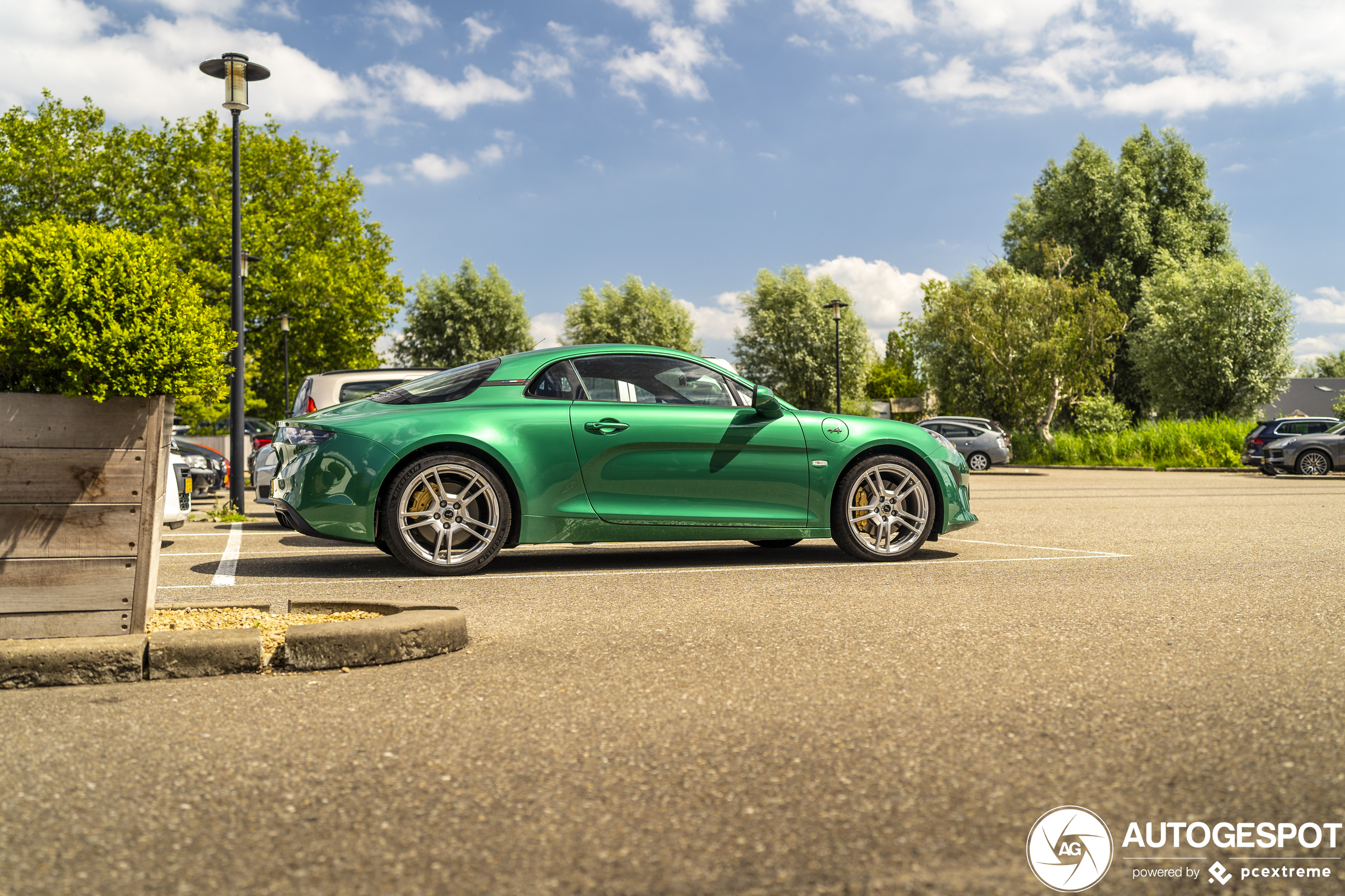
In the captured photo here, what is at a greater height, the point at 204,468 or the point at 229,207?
the point at 229,207

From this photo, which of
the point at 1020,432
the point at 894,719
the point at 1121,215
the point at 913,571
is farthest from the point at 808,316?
the point at 894,719

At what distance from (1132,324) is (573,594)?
4059 cm

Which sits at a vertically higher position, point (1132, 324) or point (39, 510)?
point (1132, 324)

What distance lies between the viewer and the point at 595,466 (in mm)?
6523

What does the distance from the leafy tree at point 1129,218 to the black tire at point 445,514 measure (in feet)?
128

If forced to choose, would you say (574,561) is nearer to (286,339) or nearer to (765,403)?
(765,403)

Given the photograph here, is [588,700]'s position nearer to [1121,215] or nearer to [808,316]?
[1121,215]

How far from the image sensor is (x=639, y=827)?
2326mm

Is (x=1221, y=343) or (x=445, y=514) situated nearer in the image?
(x=445, y=514)

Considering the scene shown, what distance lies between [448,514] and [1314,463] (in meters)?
24.6

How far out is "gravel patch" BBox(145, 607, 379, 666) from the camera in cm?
419

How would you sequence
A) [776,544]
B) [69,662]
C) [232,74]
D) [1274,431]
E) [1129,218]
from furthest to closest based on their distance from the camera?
[1129,218]
[1274,431]
[232,74]
[776,544]
[69,662]

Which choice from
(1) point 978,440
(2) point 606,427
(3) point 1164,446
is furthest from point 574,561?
(3) point 1164,446

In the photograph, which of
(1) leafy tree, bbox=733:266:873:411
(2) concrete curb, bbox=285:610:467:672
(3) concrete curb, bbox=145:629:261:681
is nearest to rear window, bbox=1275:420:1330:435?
(2) concrete curb, bbox=285:610:467:672
